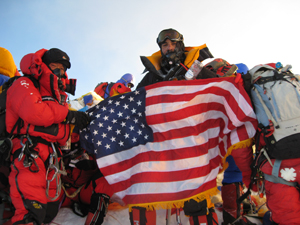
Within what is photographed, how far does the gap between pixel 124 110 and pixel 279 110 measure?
2.23 metres

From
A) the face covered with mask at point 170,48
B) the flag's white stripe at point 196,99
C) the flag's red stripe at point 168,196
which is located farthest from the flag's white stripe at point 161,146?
the face covered with mask at point 170,48

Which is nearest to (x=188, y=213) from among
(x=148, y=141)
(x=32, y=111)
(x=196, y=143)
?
(x=196, y=143)

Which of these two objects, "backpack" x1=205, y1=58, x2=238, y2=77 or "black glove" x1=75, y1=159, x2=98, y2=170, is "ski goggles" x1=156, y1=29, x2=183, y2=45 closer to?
"backpack" x1=205, y1=58, x2=238, y2=77

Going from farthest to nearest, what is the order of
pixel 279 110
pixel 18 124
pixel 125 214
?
pixel 125 214, pixel 18 124, pixel 279 110

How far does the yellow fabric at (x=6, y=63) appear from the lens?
4.10m

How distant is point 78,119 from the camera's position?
3.19m

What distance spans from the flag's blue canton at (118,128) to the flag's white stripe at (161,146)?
0.23 ft

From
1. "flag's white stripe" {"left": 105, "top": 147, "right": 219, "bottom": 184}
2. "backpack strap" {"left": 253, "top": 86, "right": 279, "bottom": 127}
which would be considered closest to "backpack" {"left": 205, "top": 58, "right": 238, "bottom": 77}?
"backpack strap" {"left": 253, "top": 86, "right": 279, "bottom": 127}

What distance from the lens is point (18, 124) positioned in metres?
2.77

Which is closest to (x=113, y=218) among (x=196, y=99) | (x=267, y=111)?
(x=196, y=99)

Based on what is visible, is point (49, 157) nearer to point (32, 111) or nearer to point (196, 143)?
point (32, 111)

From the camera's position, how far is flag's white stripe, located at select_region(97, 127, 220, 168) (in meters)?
3.08

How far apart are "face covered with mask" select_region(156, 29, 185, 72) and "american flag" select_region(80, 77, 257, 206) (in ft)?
4.06

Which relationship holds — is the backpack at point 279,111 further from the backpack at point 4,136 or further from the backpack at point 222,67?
the backpack at point 4,136
